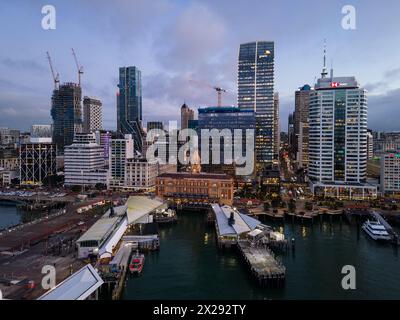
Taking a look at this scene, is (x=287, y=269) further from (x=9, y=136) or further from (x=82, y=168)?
(x=9, y=136)

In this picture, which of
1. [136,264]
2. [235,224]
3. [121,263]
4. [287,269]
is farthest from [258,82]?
[121,263]

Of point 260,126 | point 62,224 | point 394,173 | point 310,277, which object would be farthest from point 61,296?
point 260,126

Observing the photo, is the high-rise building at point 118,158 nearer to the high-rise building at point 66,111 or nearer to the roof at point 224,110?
the roof at point 224,110

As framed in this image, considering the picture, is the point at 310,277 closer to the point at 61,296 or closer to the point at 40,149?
the point at 61,296

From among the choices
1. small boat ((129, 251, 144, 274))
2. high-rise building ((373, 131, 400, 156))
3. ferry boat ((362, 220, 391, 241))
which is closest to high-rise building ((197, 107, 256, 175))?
ferry boat ((362, 220, 391, 241))

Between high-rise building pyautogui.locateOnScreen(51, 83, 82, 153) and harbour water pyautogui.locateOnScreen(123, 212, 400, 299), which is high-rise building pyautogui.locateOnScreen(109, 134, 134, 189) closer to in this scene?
harbour water pyautogui.locateOnScreen(123, 212, 400, 299)
